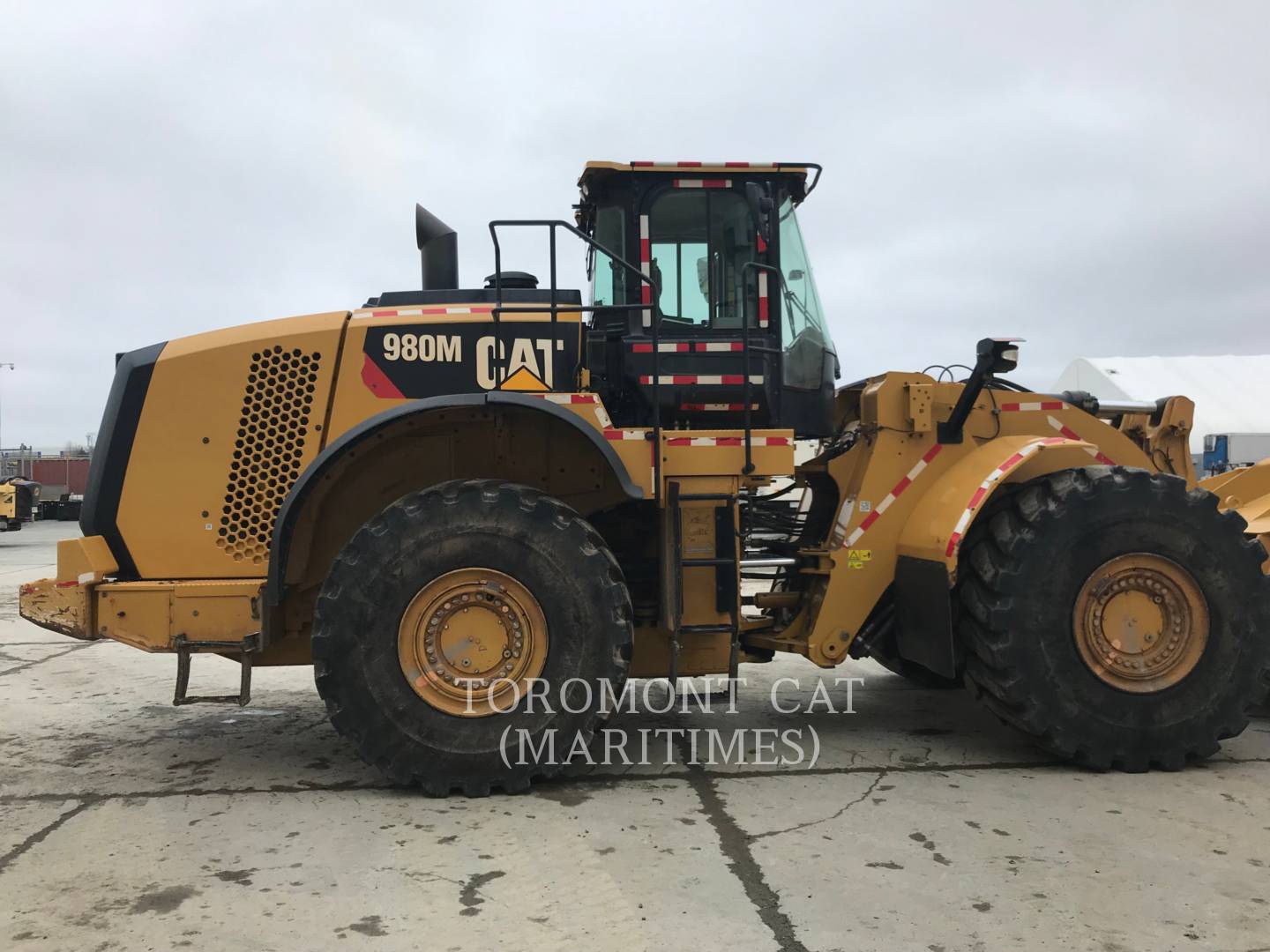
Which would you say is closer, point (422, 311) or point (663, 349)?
point (422, 311)

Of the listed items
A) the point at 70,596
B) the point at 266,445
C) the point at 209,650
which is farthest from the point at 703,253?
the point at 70,596

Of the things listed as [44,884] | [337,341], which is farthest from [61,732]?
[337,341]

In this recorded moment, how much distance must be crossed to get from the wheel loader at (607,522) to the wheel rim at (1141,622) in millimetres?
14

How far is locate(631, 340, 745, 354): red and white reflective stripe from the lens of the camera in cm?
474

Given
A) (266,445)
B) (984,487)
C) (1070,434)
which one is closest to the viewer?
(266,445)

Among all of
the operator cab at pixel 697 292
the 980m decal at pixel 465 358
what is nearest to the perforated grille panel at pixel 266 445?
the 980m decal at pixel 465 358

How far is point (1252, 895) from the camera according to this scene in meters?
3.06

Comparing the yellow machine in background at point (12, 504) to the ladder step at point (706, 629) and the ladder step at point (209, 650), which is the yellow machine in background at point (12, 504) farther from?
the ladder step at point (706, 629)

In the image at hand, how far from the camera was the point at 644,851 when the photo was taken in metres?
3.45

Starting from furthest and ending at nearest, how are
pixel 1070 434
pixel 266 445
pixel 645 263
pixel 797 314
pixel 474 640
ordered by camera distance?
1. pixel 1070 434
2. pixel 797 314
3. pixel 645 263
4. pixel 266 445
5. pixel 474 640

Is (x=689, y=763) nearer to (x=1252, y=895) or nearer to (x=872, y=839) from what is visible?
(x=872, y=839)

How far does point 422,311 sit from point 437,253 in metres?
0.89

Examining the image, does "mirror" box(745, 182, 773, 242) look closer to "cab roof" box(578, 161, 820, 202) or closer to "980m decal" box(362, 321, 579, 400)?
"cab roof" box(578, 161, 820, 202)

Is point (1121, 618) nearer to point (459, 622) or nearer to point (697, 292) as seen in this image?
point (697, 292)
